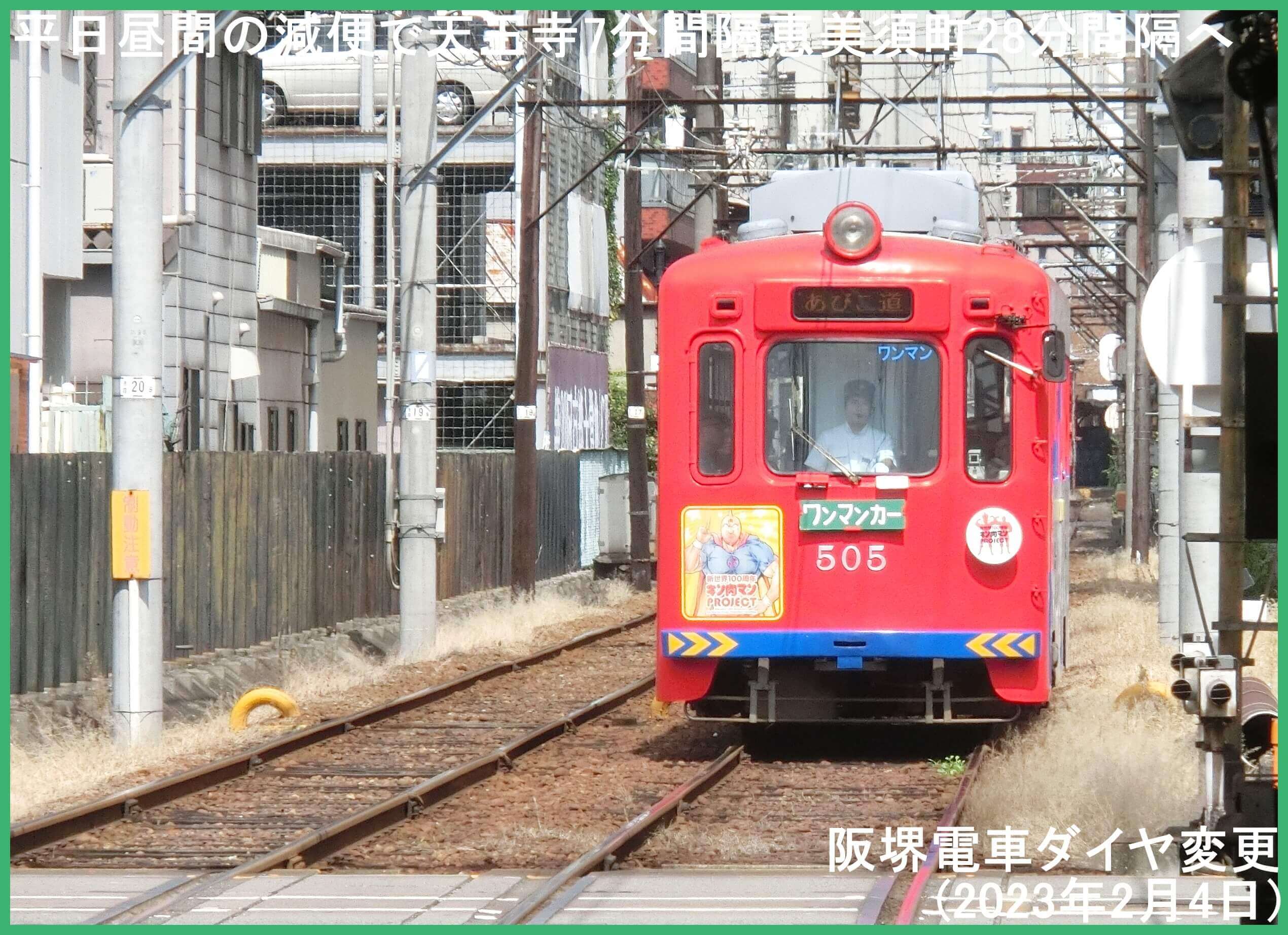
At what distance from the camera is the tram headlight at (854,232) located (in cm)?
1191

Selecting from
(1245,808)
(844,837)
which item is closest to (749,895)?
(844,837)

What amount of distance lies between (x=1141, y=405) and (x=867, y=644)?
20.1 meters

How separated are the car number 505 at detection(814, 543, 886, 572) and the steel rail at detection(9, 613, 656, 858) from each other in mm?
3764

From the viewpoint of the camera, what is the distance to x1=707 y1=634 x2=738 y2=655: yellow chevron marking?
12.0 m

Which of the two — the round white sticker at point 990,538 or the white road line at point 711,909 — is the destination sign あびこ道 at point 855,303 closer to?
the round white sticker at point 990,538

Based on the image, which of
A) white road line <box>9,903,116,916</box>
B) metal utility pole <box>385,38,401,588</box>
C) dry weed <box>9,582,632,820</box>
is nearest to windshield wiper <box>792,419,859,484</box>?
dry weed <box>9,582,632,820</box>

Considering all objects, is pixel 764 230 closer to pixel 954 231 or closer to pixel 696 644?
Answer: pixel 954 231

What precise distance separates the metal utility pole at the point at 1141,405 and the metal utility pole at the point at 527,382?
7.41 m

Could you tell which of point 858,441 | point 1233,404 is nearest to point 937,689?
point 858,441

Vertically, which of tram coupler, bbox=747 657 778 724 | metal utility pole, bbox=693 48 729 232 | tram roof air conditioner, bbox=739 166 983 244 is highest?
metal utility pole, bbox=693 48 729 232

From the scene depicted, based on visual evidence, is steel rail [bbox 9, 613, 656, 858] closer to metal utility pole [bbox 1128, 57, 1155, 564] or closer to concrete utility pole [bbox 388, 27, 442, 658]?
concrete utility pole [bbox 388, 27, 442, 658]

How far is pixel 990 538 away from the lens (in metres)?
11.9

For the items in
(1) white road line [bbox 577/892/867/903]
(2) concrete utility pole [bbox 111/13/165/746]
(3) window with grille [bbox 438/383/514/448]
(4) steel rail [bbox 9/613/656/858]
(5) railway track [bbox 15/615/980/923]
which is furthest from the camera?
(3) window with grille [bbox 438/383/514/448]

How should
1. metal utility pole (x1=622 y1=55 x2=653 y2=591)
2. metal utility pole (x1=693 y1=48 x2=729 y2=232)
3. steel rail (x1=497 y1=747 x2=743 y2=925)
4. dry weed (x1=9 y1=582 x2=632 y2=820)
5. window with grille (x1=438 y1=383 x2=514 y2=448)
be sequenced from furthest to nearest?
window with grille (x1=438 y1=383 x2=514 y2=448) → metal utility pole (x1=622 y1=55 x2=653 y2=591) → metal utility pole (x1=693 y1=48 x2=729 y2=232) → dry weed (x1=9 y1=582 x2=632 y2=820) → steel rail (x1=497 y1=747 x2=743 y2=925)
